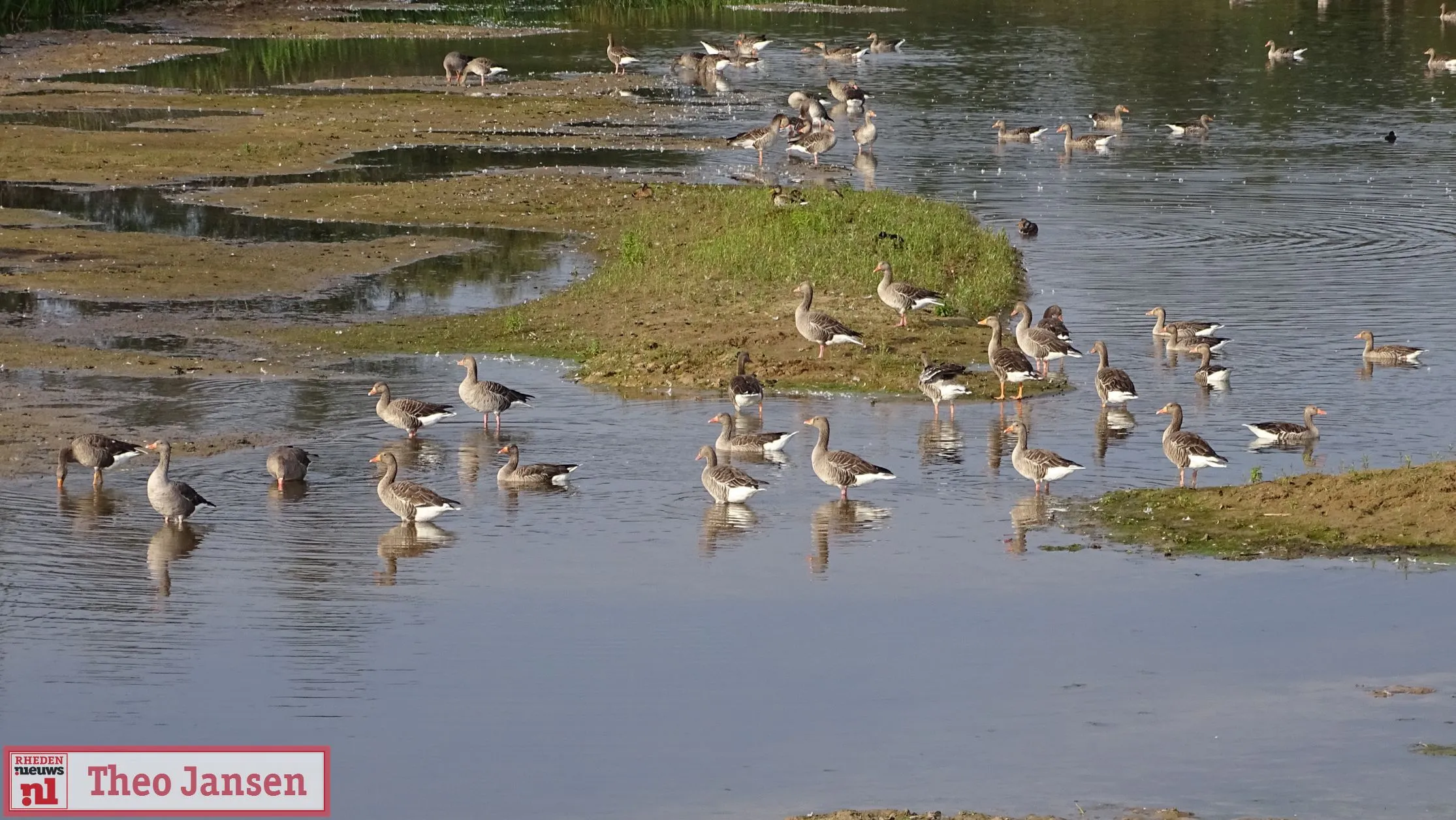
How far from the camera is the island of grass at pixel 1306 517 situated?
17984mm

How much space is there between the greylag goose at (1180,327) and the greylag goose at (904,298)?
9.57 feet

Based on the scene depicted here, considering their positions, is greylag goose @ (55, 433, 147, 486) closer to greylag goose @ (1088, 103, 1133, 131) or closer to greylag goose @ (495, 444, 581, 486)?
greylag goose @ (495, 444, 581, 486)

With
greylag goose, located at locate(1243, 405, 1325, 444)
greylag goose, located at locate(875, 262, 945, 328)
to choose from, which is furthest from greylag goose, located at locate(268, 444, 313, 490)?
greylag goose, located at locate(1243, 405, 1325, 444)

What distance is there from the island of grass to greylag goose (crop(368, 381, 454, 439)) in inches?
296

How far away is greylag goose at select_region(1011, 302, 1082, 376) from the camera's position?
2545cm

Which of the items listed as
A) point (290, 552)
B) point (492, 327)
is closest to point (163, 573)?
point (290, 552)

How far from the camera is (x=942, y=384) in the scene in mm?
23547

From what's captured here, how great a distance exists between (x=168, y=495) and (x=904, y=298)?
1163cm

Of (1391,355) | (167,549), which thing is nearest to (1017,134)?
(1391,355)

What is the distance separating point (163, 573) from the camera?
1780 centimetres

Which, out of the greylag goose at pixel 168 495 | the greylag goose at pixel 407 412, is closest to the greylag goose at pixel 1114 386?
the greylag goose at pixel 407 412

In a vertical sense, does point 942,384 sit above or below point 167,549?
above

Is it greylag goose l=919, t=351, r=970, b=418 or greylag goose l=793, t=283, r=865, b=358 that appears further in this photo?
greylag goose l=793, t=283, r=865, b=358

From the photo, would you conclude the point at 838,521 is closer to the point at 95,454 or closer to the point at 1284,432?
the point at 1284,432
